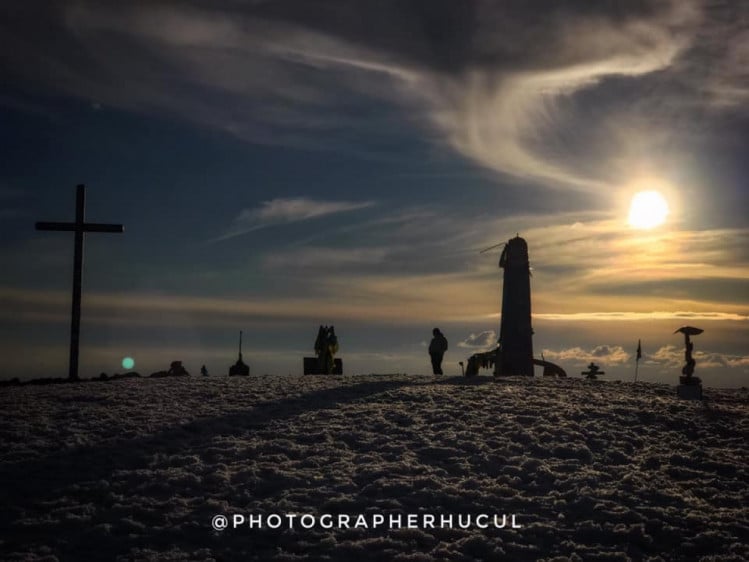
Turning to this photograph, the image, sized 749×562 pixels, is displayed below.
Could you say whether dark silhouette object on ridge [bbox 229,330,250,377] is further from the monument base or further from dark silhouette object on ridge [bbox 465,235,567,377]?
the monument base

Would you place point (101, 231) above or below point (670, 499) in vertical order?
above

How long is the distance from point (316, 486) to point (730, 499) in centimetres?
773

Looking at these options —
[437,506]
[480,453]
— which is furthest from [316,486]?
[480,453]

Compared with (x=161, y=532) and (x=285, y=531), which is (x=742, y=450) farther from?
(x=161, y=532)

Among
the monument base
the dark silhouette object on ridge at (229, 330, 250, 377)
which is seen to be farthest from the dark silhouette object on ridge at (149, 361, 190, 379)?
the monument base

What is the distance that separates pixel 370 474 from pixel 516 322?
15.8 metres

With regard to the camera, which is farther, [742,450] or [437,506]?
[742,450]

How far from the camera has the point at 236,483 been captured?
12.7 m

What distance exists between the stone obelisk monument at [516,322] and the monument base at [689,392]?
6.74m

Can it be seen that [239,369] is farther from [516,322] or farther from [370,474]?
[370,474]

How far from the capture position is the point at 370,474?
13.0 meters

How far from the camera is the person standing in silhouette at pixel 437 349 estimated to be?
28406 millimetres

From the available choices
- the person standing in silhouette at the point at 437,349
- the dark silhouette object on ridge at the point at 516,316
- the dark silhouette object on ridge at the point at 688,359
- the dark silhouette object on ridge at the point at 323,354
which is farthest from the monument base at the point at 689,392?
the dark silhouette object on ridge at the point at 323,354

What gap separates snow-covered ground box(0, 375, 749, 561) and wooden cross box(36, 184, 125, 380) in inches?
177
